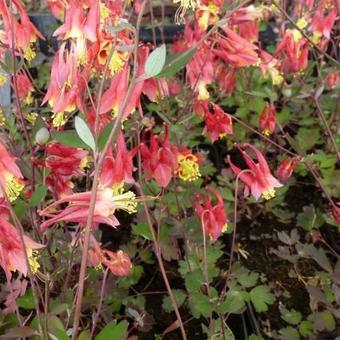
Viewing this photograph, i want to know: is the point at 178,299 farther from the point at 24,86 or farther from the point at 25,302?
the point at 24,86

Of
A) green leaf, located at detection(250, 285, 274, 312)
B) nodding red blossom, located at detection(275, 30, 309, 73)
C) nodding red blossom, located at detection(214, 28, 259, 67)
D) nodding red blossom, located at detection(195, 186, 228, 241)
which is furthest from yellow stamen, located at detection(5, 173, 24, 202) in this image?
nodding red blossom, located at detection(275, 30, 309, 73)

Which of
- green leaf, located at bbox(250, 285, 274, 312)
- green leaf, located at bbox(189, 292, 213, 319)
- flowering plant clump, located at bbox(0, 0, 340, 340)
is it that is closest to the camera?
flowering plant clump, located at bbox(0, 0, 340, 340)

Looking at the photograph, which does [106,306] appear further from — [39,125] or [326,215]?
[326,215]

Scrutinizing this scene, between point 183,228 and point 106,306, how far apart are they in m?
0.21

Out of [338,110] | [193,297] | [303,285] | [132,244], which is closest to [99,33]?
[193,297]

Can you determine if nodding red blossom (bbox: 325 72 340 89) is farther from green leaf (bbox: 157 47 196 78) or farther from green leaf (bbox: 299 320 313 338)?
green leaf (bbox: 157 47 196 78)

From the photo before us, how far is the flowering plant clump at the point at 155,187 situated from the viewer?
2.39 feet

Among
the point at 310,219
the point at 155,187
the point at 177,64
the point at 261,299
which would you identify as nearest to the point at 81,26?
the point at 177,64

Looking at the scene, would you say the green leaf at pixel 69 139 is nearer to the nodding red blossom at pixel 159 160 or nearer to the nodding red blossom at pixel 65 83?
the nodding red blossom at pixel 65 83

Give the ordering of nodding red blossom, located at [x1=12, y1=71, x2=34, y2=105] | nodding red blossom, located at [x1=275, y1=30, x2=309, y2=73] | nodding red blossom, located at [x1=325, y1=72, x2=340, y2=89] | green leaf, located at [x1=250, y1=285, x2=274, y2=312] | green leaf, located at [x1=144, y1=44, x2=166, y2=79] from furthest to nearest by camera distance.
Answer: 1. nodding red blossom, located at [x1=325, y1=72, x2=340, y2=89]
2. nodding red blossom, located at [x1=275, y1=30, x2=309, y2=73]
3. green leaf, located at [x1=250, y1=285, x2=274, y2=312]
4. nodding red blossom, located at [x1=12, y1=71, x2=34, y2=105]
5. green leaf, located at [x1=144, y1=44, x2=166, y2=79]

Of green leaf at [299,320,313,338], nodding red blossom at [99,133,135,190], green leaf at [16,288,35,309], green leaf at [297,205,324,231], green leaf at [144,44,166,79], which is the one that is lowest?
green leaf at [299,320,313,338]

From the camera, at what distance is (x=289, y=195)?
1703 millimetres

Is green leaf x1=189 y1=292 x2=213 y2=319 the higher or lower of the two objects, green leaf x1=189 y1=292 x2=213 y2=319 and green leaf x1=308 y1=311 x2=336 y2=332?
the higher

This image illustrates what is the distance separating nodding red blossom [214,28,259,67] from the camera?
40.4 inches
